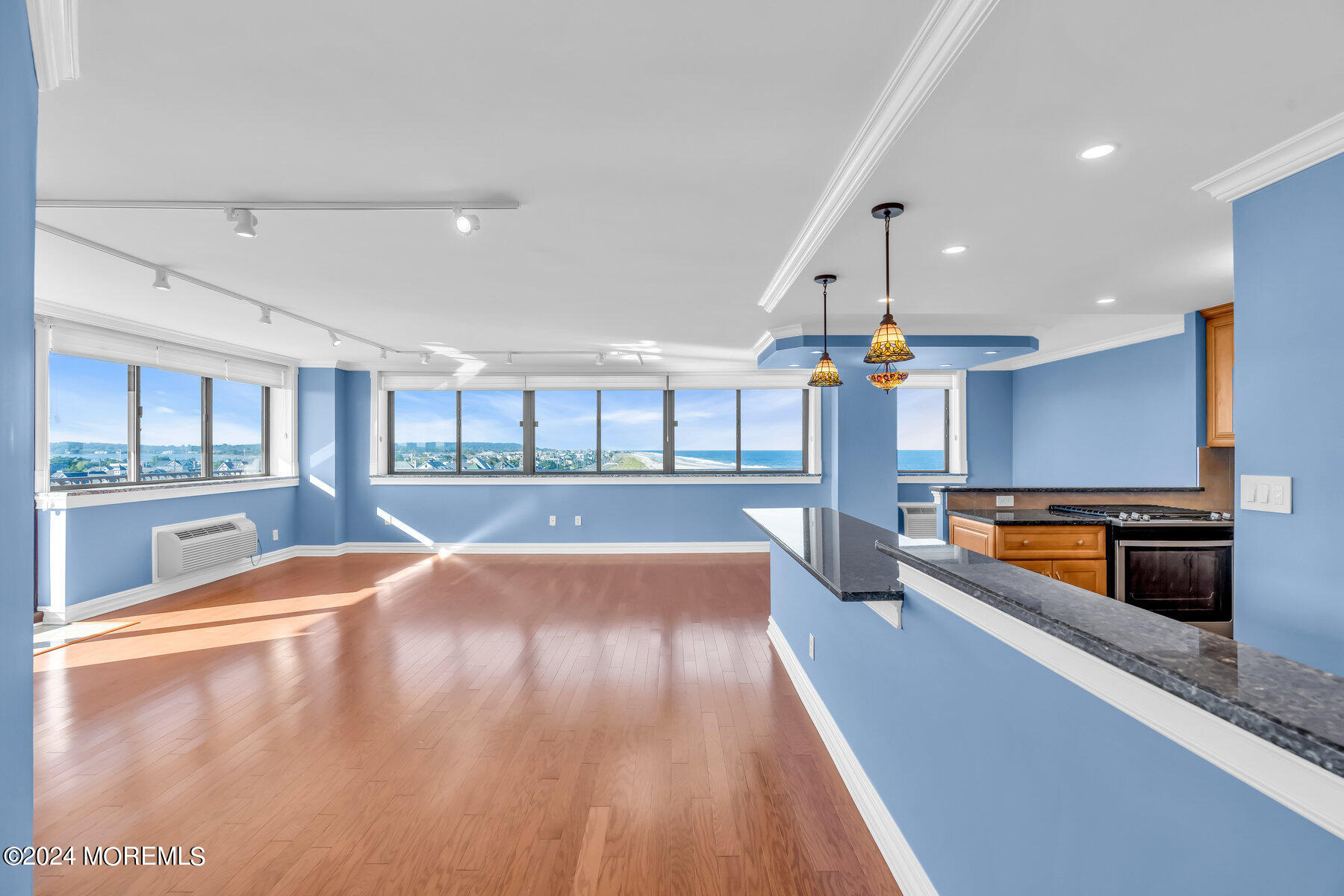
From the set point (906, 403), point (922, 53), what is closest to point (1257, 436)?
point (922, 53)

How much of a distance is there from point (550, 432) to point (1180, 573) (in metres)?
5.96

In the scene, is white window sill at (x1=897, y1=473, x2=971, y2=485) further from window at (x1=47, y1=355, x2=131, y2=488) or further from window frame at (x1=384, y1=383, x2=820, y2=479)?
window at (x1=47, y1=355, x2=131, y2=488)

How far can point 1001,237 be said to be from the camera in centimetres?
274

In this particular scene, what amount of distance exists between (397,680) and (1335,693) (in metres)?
3.60

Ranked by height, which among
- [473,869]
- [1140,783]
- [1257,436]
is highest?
[1257,436]

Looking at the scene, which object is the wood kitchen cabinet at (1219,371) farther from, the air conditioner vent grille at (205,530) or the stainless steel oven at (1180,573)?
A: the air conditioner vent grille at (205,530)

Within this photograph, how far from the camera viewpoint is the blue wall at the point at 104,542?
4.26 meters

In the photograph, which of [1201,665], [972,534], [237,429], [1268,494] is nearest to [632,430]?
[237,429]

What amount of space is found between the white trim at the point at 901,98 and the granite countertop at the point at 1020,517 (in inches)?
89.6

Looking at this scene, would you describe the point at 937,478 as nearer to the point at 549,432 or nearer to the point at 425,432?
the point at 549,432

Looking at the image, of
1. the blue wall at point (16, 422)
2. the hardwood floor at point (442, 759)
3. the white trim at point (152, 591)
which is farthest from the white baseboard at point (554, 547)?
the blue wall at point (16, 422)

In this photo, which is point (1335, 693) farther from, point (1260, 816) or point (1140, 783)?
point (1140, 783)

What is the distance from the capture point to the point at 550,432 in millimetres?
7277

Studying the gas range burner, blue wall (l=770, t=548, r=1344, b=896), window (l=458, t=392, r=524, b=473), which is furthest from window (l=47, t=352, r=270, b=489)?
the gas range burner
